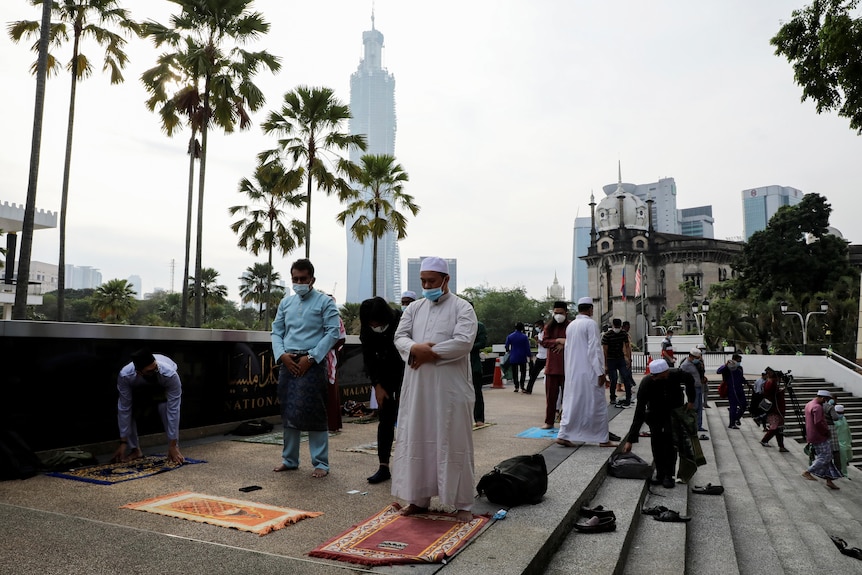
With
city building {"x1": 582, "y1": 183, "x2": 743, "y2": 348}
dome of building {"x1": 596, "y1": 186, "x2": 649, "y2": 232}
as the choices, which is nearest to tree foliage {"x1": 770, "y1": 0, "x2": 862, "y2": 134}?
city building {"x1": 582, "y1": 183, "x2": 743, "y2": 348}

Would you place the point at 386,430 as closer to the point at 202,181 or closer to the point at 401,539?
the point at 401,539

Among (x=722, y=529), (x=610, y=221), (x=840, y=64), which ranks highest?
(x=610, y=221)

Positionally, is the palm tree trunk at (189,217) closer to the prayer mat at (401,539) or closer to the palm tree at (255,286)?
the prayer mat at (401,539)

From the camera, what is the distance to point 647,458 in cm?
713

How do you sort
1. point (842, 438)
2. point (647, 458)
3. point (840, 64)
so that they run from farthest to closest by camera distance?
point (842, 438)
point (840, 64)
point (647, 458)

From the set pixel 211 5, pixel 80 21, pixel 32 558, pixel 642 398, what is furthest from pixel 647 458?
pixel 80 21

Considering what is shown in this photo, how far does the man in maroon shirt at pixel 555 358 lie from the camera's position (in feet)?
26.9

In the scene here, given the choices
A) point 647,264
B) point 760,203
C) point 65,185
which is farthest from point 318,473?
point 760,203

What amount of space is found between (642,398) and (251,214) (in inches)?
901

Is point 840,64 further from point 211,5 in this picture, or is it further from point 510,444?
point 211,5

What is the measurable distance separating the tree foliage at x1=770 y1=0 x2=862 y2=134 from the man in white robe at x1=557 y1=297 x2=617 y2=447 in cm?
621

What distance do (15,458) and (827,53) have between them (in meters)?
12.0

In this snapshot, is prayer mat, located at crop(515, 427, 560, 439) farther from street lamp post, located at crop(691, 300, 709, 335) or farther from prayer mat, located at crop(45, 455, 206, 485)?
street lamp post, located at crop(691, 300, 709, 335)

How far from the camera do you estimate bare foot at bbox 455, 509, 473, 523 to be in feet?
12.1
